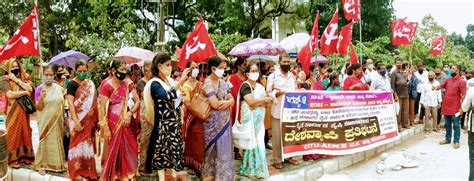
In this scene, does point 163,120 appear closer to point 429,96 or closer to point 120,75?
point 120,75

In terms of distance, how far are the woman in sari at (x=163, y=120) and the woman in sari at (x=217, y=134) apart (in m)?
0.43

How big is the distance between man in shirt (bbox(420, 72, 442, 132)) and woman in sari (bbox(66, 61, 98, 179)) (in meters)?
8.12

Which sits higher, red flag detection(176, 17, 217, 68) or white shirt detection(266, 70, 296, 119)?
red flag detection(176, 17, 217, 68)

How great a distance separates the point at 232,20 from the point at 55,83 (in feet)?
42.2

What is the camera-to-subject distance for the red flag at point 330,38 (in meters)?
8.18

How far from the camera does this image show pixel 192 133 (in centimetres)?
532

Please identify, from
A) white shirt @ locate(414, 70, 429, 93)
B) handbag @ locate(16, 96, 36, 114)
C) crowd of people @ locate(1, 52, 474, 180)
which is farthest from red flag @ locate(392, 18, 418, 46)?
handbag @ locate(16, 96, 36, 114)

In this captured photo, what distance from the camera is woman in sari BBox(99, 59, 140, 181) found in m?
Answer: 4.96

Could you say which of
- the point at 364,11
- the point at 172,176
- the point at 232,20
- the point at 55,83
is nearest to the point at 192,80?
the point at 172,176

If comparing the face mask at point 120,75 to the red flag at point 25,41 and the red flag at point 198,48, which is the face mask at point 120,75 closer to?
the red flag at point 198,48

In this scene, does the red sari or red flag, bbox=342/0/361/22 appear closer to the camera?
the red sari

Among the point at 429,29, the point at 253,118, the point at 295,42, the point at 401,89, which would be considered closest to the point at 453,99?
the point at 401,89

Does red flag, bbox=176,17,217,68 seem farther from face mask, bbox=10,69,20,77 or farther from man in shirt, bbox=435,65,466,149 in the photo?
man in shirt, bbox=435,65,466,149

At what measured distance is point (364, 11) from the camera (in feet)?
81.2
